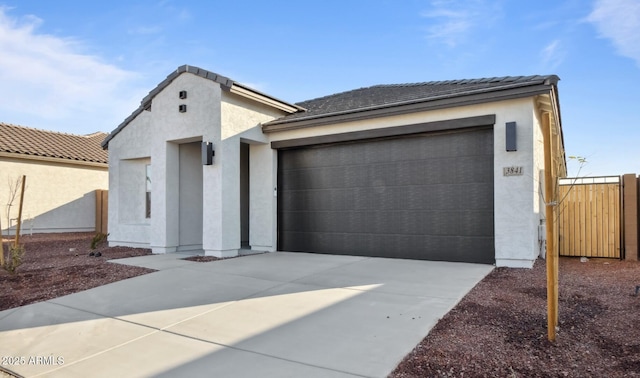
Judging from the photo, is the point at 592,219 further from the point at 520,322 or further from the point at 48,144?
the point at 48,144

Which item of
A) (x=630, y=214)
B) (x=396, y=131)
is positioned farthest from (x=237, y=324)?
(x=630, y=214)

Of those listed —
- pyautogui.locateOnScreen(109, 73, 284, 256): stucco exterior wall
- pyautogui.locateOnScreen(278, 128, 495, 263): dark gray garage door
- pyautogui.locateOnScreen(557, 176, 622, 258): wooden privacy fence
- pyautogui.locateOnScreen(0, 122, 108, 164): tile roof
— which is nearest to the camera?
pyautogui.locateOnScreen(278, 128, 495, 263): dark gray garage door

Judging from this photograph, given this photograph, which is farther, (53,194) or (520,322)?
(53,194)

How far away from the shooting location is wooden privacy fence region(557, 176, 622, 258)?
9016mm

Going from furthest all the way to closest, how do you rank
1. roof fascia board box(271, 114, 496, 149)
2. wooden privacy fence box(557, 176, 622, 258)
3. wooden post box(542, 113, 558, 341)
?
wooden privacy fence box(557, 176, 622, 258), roof fascia board box(271, 114, 496, 149), wooden post box(542, 113, 558, 341)

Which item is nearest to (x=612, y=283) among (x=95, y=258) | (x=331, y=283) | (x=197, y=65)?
(x=331, y=283)

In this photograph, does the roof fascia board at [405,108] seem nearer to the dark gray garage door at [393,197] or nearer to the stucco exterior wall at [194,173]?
the dark gray garage door at [393,197]

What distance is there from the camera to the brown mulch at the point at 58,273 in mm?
6172

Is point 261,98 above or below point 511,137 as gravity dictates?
above

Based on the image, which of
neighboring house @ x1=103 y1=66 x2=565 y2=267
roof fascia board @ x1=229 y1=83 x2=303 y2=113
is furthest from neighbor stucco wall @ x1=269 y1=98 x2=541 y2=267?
roof fascia board @ x1=229 y1=83 x2=303 y2=113

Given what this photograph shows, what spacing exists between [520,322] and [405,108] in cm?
545

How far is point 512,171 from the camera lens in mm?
7465

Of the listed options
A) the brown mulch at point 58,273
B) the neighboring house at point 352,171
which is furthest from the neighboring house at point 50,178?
the neighboring house at point 352,171

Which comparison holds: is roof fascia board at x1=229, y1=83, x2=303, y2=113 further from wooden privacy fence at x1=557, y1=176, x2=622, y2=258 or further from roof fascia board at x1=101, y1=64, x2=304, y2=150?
wooden privacy fence at x1=557, y1=176, x2=622, y2=258
